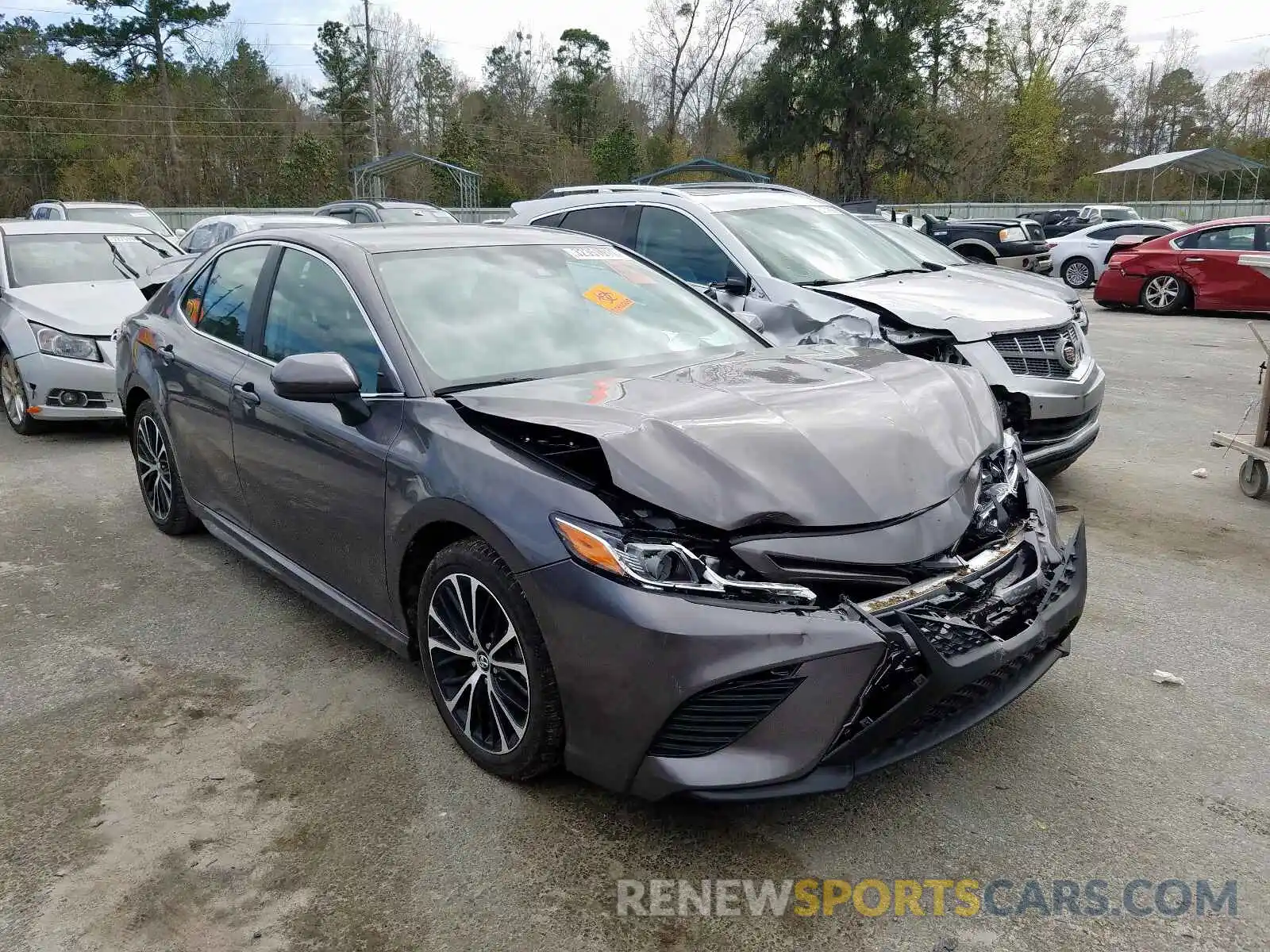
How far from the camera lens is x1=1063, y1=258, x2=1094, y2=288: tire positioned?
20203 mm

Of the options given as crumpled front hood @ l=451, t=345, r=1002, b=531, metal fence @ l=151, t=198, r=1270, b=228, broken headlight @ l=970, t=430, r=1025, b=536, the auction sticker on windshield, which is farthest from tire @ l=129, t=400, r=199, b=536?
metal fence @ l=151, t=198, r=1270, b=228

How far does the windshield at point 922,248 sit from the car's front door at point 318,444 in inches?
201

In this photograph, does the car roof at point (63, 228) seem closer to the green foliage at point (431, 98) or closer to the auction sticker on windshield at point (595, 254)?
the auction sticker on windshield at point (595, 254)

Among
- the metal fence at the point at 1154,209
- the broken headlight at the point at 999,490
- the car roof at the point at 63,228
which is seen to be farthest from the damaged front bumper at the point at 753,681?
the metal fence at the point at 1154,209

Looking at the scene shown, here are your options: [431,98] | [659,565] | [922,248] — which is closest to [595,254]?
[659,565]

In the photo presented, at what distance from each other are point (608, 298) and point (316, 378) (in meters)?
1.23

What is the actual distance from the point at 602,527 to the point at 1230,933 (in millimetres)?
1769

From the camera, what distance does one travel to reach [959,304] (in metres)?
5.79

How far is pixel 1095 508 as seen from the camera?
5.55 meters

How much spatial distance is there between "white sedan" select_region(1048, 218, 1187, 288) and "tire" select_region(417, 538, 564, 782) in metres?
20.0

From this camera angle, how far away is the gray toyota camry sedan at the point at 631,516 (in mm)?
2355

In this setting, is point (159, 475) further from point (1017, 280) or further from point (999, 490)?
point (1017, 280)

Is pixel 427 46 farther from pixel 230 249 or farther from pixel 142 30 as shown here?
pixel 230 249

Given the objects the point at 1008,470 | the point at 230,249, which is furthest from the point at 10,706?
the point at 1008,470
